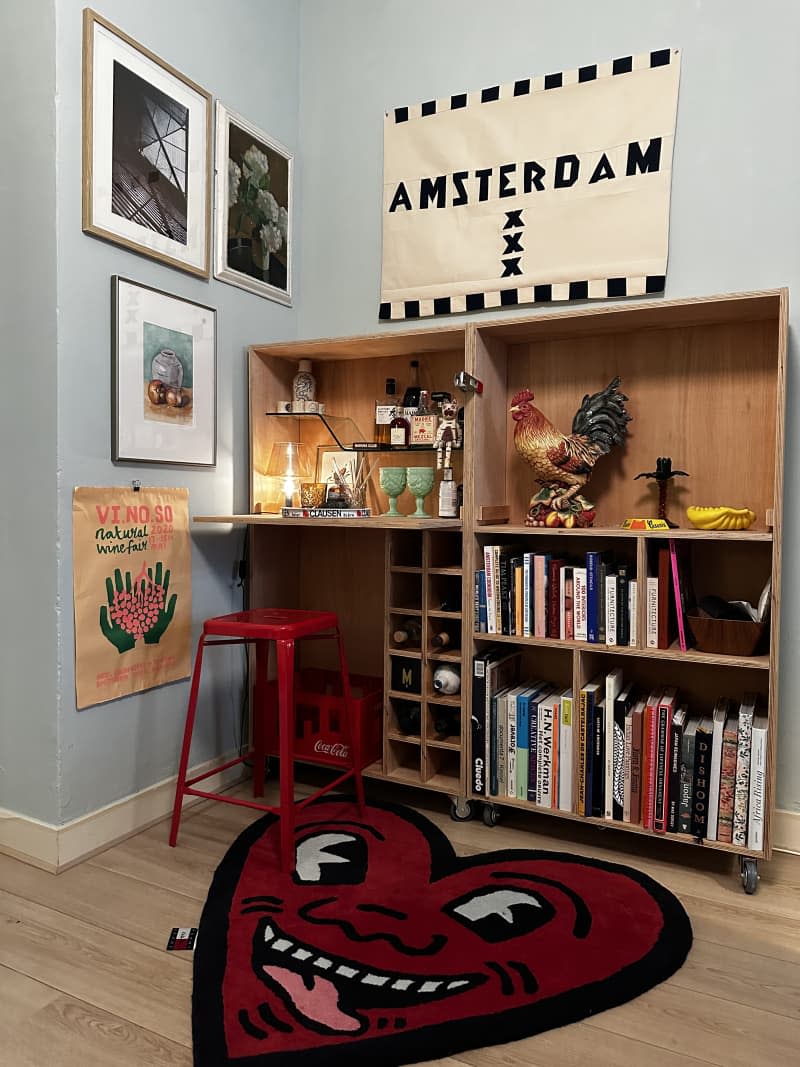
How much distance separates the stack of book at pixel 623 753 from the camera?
198 cm

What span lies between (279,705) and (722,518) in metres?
1.24

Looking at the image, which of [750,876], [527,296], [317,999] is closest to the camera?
[317,999]

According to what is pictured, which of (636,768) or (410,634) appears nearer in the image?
(636,768)

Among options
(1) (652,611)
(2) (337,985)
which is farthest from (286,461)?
(2) (337,985)

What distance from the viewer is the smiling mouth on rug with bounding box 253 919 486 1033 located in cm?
147

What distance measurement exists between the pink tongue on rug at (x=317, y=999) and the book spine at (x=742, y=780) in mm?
1084

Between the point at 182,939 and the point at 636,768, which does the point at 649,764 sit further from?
the point at 182,939

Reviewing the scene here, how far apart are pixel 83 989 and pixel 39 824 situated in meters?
0.63

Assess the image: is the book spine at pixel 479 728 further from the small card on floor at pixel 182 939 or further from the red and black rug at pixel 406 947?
the small card on floor at pixel 182 939

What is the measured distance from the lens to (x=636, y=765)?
6.86 ft

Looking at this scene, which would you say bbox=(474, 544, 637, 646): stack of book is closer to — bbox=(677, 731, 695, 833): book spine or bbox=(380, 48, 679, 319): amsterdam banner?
bbox=(677, 731, 695, 833): book spine

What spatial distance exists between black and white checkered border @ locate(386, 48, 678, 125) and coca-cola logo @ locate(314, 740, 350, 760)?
211cm

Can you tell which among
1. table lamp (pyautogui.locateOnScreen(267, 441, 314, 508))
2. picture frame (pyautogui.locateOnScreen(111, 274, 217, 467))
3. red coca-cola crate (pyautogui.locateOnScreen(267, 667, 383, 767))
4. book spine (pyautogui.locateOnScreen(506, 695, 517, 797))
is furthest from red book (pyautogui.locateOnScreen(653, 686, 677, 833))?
picture frame (pyautogui.locateOnScreen(111, 274, 217, 467))

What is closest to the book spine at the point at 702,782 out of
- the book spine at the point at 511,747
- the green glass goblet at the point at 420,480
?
the book spine at the point at 511,747
